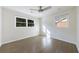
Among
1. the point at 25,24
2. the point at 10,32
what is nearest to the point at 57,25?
the point at 25,24

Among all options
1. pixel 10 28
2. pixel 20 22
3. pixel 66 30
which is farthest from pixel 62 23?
pixel 10 28

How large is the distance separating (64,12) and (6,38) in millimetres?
3933

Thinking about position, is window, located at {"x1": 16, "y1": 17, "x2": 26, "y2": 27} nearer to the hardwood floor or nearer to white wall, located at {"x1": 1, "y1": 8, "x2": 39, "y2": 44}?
white wall, located at {"x1": 1, "y1": 8, "x2": 39, "y2": 44}

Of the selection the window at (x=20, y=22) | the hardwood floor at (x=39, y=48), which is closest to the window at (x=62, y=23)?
the hardwood floor at (x=39, y=48)

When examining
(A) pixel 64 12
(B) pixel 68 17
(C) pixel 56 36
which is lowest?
(C) pixel 56 36

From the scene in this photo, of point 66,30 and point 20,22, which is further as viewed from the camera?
point 20,22

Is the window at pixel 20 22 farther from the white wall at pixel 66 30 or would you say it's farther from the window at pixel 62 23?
the window at pixel 62 23

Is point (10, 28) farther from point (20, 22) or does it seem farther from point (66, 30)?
point (66, 30)

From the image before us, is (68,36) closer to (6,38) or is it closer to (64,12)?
(64,12)

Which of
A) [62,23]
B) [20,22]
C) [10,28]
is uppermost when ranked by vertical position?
[20,22]
